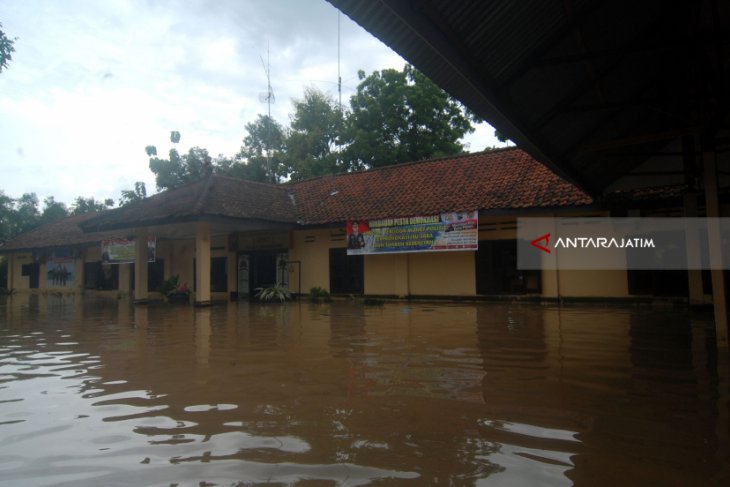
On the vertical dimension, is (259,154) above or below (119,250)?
above

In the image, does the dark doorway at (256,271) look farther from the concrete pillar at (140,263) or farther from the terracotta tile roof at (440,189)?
the concrete pillar at (140,263)

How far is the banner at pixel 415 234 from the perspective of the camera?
551 inches

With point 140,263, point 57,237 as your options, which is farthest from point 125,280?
point 57,237

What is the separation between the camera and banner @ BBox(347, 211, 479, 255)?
14008 millimetres

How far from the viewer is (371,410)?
4.10 meters

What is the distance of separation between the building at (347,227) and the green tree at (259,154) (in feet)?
34.8

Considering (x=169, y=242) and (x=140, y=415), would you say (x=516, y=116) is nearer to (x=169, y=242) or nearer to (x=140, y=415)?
(x=140, y=415)

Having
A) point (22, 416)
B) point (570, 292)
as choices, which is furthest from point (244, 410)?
point (570, 292)

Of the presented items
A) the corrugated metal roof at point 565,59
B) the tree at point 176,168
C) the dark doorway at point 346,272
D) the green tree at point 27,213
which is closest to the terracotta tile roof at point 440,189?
the dark doorway at point 346,272

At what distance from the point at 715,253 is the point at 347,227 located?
11.1m

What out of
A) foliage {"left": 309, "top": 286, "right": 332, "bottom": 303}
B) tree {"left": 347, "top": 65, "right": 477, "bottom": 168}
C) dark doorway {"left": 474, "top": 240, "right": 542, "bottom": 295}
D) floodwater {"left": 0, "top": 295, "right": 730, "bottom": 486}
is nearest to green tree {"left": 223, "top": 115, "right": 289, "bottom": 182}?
tree {"left": 347, "top": 65, "right": 477, "bottom": 168}

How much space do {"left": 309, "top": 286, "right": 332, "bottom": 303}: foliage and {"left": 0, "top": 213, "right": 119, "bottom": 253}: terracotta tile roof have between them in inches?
429

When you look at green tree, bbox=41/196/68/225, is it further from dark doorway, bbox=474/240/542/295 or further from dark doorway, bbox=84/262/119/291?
dark doorway, bbox=474/240/542/295

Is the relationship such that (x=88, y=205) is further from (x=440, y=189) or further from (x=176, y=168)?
(x=440, y=189)
